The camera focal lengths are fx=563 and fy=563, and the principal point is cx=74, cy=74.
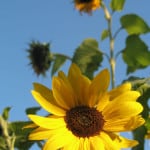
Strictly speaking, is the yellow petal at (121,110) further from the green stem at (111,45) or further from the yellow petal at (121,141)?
the green stem at (111,45)

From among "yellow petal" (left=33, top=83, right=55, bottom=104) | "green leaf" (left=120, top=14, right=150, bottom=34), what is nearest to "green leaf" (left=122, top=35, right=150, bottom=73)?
"green leaf" (left=120, top=14, right=150, bottom=34)

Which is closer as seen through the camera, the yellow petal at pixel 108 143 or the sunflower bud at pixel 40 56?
the yellow petal at pixel 108 143

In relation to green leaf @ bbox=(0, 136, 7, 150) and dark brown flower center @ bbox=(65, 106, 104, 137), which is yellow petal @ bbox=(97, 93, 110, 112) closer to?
dark brown flower center @ bbox=(65, 106, 104, 137)

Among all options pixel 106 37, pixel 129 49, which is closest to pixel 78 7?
pixel 106 37

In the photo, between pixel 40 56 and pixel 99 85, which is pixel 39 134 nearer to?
pixel 99 85

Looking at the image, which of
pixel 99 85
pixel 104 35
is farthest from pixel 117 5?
pixel 99 85

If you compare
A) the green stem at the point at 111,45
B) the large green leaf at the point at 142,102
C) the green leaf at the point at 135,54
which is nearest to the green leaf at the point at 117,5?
the green stem at the point at 111,45
